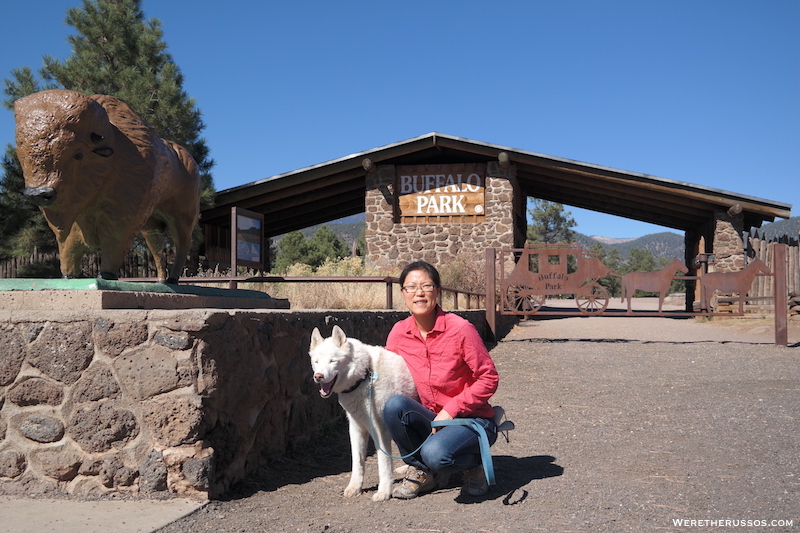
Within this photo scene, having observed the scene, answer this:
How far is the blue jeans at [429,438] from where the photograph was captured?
130 inches

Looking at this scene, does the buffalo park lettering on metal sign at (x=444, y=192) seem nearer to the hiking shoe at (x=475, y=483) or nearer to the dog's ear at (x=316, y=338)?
the hiking shoe at (x=475, y=483)

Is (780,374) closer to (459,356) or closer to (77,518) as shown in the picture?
(459,356)

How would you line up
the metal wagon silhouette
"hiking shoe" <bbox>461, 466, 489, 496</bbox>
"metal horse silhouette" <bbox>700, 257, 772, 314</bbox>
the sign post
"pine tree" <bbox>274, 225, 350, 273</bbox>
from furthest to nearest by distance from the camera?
"pine tree" <bbox>274, 225, 350, 273</bbox> < the metal wagon silhouette < "metal horse silhouette" <bbox>700, 257, 772, 314</bbox> < the sign post < "hiking shoe" <bbox>461, 466, 489, 496</bbox>

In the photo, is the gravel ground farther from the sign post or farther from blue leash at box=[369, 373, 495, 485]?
the sign post

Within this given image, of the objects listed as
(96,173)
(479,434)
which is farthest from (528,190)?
(479,434)

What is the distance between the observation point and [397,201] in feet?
58.2

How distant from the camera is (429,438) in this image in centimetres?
339

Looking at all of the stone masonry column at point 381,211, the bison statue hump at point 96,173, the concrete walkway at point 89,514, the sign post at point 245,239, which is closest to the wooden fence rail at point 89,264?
the sign post at point 245,239

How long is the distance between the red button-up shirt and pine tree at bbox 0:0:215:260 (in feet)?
46.1

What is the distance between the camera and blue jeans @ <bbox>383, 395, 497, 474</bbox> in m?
3.31

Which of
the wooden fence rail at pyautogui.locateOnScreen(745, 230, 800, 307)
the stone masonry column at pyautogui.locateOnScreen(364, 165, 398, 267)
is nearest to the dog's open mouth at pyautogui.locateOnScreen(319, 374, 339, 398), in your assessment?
→ the stone masonry column at pyautogui.locateOnScreen(364, 165, 398, 267)

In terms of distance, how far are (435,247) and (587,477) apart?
13688mm

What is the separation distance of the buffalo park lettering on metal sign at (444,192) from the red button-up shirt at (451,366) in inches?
550

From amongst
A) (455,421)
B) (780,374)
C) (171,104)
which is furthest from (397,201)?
(455,421)
